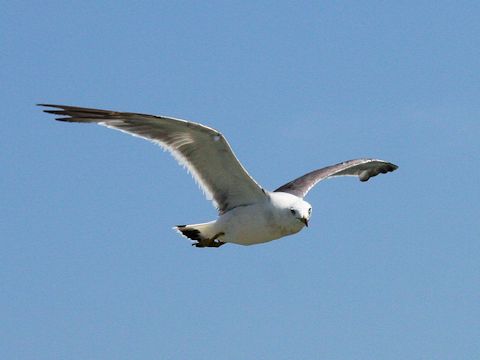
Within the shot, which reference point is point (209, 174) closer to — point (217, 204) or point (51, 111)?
point (217, 204)

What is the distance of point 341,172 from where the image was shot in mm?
21766

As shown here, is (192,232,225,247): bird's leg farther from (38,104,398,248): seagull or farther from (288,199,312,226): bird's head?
(288,199,312,226): bird's head

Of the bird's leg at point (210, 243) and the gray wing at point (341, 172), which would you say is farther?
the gray wing at point (341, 172)

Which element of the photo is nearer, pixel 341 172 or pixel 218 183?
pixel 218 183

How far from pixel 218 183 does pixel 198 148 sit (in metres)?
0.88

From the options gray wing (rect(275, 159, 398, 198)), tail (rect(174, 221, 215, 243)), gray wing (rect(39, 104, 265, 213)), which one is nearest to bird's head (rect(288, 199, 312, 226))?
gray wing (rect(39, 104, 265, 213))

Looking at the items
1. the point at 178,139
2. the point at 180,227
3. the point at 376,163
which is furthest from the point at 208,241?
the point at 376,163

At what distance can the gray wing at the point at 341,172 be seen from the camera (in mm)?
19344

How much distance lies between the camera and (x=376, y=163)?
73.9ft

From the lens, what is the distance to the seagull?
15852 millimetres

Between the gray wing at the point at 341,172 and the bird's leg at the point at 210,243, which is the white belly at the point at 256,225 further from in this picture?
the gray wing at the point at 341,172

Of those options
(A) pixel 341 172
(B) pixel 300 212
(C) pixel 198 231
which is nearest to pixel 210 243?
(C) pixel 198 231

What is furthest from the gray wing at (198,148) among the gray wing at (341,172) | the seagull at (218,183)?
the gray wing at (341,172)

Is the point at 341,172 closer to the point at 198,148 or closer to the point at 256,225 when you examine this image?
the point at 256,225
